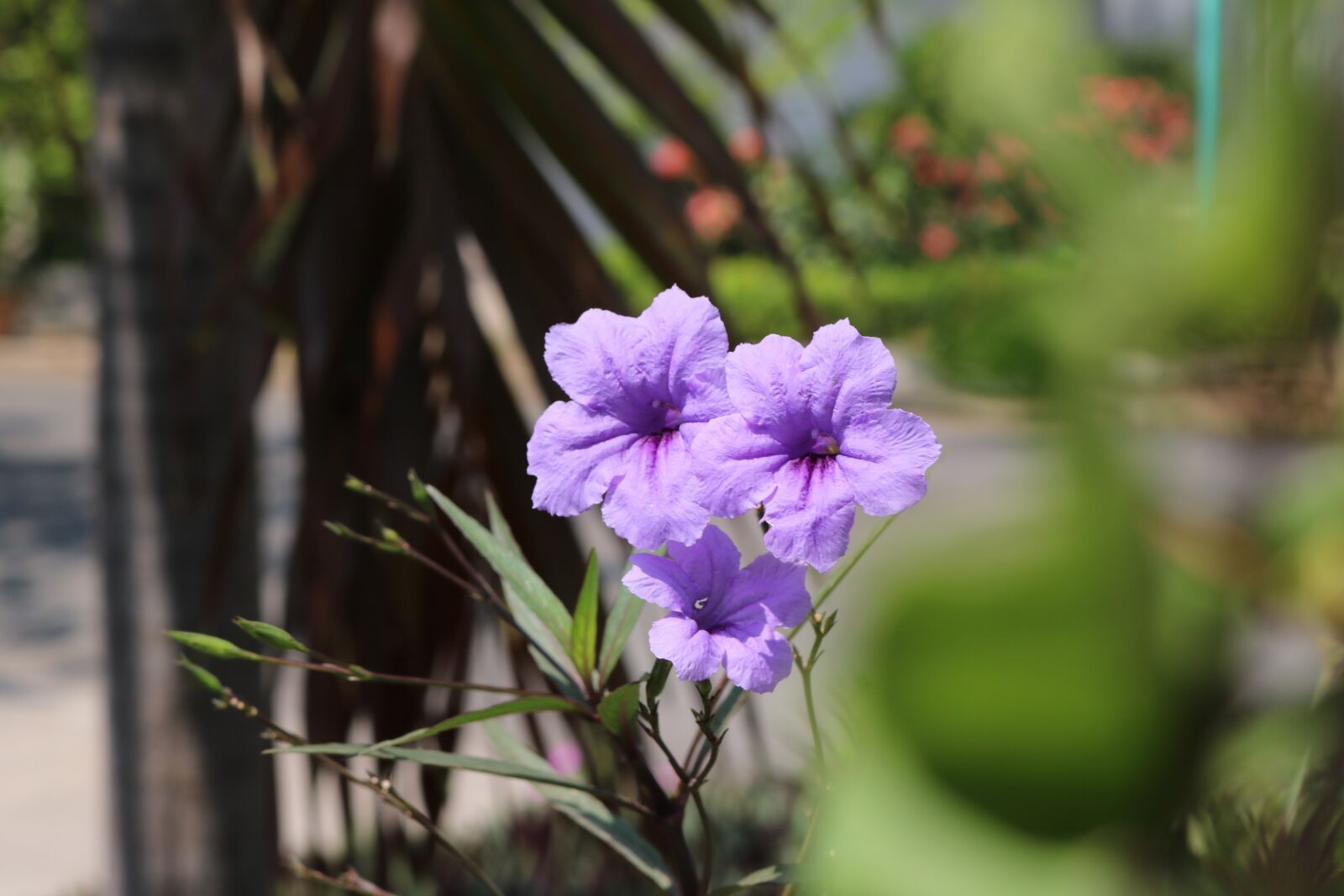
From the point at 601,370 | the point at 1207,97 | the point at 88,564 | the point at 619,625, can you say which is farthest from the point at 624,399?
the point at 88,564

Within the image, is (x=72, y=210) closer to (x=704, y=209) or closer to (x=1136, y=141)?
(x=704, y=209)

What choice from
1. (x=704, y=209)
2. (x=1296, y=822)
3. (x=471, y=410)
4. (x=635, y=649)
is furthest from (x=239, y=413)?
(x=704, y=209)

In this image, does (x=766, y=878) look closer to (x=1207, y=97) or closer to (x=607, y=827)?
(x=607, y=827)

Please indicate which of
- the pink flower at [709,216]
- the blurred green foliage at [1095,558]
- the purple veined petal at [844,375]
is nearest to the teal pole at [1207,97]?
the blurred green foliage at [1095,558]

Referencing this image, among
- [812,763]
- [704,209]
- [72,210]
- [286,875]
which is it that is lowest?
[286,875]

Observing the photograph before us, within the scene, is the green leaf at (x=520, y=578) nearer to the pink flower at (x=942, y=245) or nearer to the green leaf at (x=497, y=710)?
the green leaf at (x=497, y=710)

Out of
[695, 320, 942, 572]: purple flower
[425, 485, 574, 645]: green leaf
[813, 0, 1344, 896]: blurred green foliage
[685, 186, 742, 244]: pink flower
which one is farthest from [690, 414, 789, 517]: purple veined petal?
[685, 186, 742, 244]: pink flower
